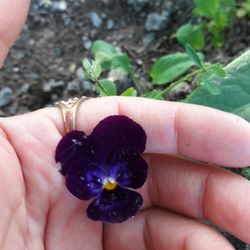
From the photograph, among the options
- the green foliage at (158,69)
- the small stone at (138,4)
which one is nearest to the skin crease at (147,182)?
the green foliage at (158,69)

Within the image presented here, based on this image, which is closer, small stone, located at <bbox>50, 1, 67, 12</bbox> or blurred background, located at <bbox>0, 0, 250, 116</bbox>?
blurred background, located at <bbox>0, 0, 250, 116</bbox>

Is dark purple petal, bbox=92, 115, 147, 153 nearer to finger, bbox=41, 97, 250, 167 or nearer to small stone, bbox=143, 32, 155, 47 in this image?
finger, bbox=41, 97, 250, 167

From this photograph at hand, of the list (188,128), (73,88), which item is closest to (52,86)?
(73,88)

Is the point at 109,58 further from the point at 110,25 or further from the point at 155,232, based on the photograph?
the point at 155,232

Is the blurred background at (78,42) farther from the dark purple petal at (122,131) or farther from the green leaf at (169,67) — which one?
the dark purple petal at (122,131)

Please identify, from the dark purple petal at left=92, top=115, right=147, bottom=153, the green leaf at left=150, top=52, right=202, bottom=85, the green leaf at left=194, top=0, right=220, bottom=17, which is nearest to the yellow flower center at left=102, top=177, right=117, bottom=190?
the dark purple petal at left=92, top=115, right=147, bottom=153

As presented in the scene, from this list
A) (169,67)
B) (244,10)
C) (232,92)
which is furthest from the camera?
(244,10)
